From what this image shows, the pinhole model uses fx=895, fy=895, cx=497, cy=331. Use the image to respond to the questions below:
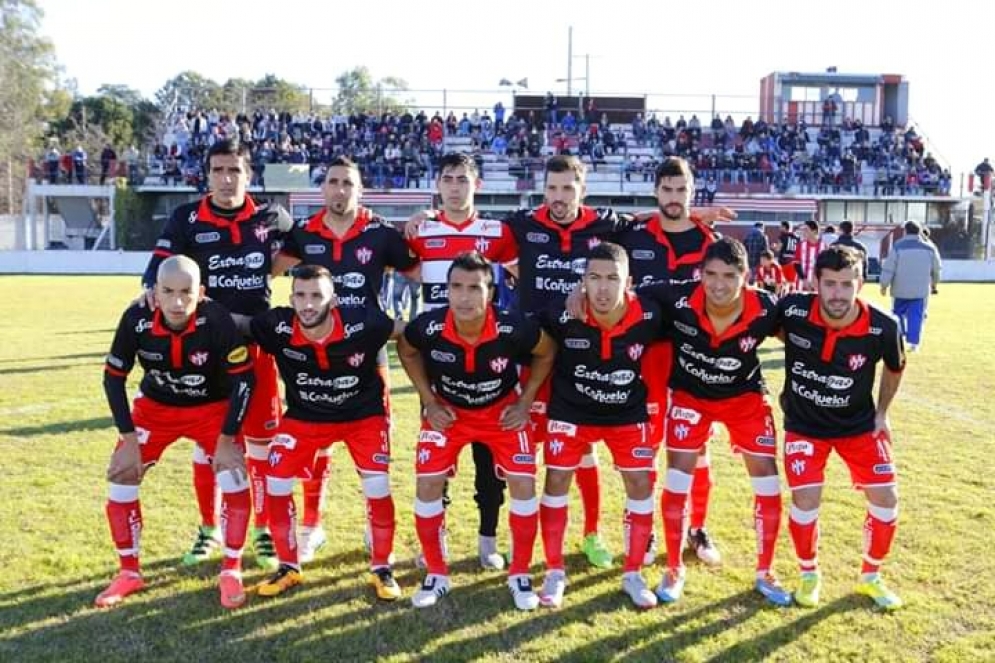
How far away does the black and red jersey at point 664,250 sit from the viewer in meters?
4.81

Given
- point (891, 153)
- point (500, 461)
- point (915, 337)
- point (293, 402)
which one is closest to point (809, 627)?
point (500, 461)

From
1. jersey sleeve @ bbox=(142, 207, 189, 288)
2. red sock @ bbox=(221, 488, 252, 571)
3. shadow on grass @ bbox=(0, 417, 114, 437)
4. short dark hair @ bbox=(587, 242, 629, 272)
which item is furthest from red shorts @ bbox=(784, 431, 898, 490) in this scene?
shadow on grass @ bbox=(0, 417, 114, 437)

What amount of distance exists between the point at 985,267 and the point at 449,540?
3296 cm

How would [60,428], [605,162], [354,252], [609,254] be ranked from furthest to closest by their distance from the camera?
[605,162], [60,428], [354,252], [609,254]

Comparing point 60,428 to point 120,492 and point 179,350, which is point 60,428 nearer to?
point 120,492

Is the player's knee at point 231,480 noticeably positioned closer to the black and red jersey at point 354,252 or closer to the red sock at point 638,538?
the black and red jersey at point 354,252

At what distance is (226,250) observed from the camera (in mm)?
4836

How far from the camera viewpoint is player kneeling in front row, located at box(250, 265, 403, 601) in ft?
14.4

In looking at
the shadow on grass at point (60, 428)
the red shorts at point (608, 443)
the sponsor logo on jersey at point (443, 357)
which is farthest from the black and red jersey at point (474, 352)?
the shadow on grass at point (60, 428)

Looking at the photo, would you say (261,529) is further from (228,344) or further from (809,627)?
(809,627)

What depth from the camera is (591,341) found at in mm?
4367

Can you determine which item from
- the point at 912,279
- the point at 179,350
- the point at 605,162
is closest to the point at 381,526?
the point at 179,350

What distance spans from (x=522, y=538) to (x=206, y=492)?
A: 1817 millimetres

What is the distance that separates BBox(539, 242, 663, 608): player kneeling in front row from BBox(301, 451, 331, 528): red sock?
1323 millimetres
